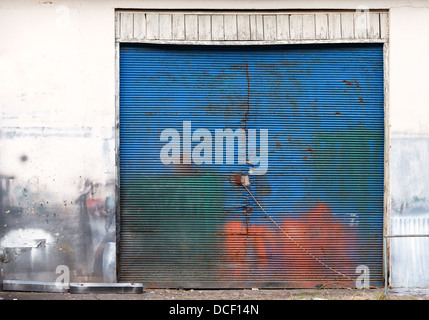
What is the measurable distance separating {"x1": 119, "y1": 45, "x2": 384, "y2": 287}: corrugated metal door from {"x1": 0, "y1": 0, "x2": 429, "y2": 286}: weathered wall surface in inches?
11.3

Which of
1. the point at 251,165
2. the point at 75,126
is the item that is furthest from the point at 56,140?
the point at 251,165

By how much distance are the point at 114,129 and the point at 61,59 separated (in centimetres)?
124

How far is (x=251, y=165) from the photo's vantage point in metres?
7.56

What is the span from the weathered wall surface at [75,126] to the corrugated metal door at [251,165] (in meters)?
0.29

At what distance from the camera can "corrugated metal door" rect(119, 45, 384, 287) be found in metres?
7.52

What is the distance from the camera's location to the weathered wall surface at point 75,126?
736 cm

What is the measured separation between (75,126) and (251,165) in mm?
2571

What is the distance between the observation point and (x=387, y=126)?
7.47 m

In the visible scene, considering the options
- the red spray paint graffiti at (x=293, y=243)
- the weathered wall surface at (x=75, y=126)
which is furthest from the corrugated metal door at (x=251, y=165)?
the weathered wall surface at (x=75, y=126)

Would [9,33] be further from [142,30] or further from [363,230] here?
[363,230]

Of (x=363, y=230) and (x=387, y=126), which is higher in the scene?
(x=387, y=126)
